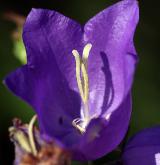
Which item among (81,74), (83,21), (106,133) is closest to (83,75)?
(81,74)

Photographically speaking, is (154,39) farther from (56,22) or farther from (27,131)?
(27,131)

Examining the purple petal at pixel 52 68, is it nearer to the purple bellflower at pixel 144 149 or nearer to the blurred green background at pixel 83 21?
the purple bellflower at pixel 144 149

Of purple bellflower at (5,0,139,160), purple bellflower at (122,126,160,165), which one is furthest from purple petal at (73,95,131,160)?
purple bellflower at (122,126,160,165)

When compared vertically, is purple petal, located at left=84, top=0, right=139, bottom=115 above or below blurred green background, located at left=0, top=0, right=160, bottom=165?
above

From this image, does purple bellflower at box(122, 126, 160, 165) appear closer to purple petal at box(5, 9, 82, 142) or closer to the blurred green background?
purple petal at box(5, 9, 82, 142)

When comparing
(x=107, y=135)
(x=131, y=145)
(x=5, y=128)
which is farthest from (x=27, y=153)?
(x=5, y=128)

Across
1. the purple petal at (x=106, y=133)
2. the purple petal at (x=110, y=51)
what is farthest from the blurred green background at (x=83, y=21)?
the purple petal at (x=106, y=133)
